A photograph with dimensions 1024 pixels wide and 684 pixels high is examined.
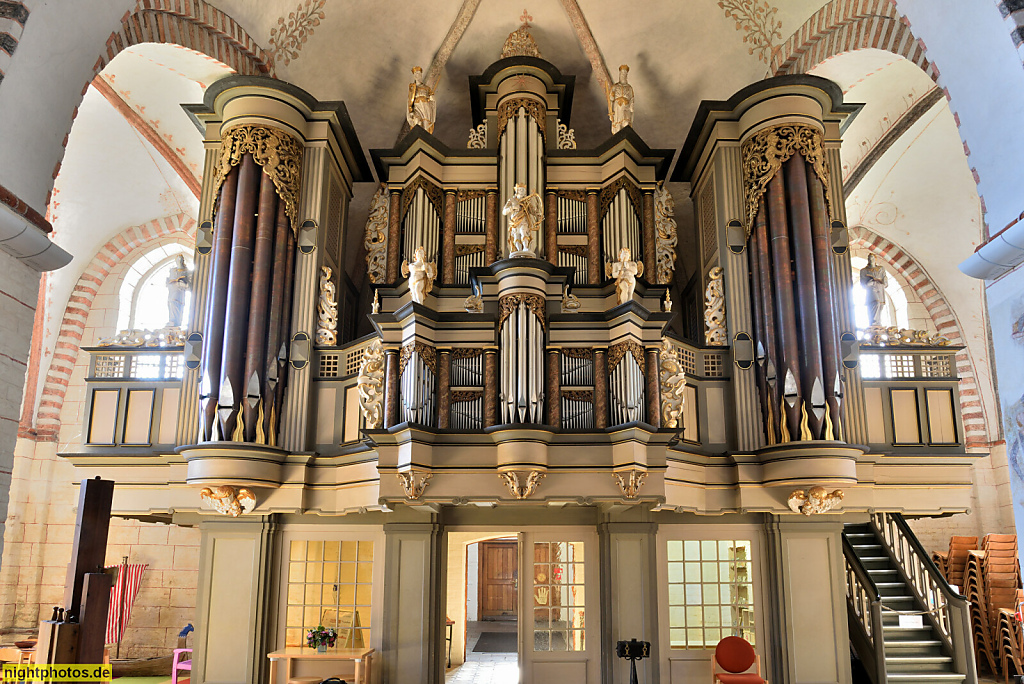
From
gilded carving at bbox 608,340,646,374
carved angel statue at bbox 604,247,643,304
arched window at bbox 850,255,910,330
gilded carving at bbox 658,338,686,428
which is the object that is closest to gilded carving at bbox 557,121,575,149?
carved angel statue at bbox 604,247,643,304

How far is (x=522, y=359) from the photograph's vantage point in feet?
28.8

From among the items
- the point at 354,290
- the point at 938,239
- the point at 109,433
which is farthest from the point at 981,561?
the point at 109,433

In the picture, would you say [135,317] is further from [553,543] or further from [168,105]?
[553,543]

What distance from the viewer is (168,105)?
12.7m

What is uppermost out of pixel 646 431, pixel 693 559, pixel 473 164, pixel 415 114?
pixel 415 114

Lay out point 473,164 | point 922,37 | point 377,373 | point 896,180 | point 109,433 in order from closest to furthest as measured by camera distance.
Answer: point 922,37 < point 377,373 < point 109,433 < point 473,164 < point 896,180

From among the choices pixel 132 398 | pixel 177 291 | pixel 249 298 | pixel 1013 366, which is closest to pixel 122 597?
pixel 132 398

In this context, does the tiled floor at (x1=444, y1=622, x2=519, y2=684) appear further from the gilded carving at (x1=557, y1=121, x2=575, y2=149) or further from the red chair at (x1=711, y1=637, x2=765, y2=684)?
the gilded carving at (x1=557, y1=121, x2=575, y2=149)

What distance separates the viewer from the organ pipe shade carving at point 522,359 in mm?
8633

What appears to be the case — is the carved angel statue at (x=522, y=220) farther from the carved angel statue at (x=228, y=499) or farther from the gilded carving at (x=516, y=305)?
the carved angel statue at (x=228, y=499)

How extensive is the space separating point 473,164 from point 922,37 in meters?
6.07

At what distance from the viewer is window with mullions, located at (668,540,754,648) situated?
400 inches

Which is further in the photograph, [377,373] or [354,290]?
[354,290]

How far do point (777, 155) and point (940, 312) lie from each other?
6.52 metres
